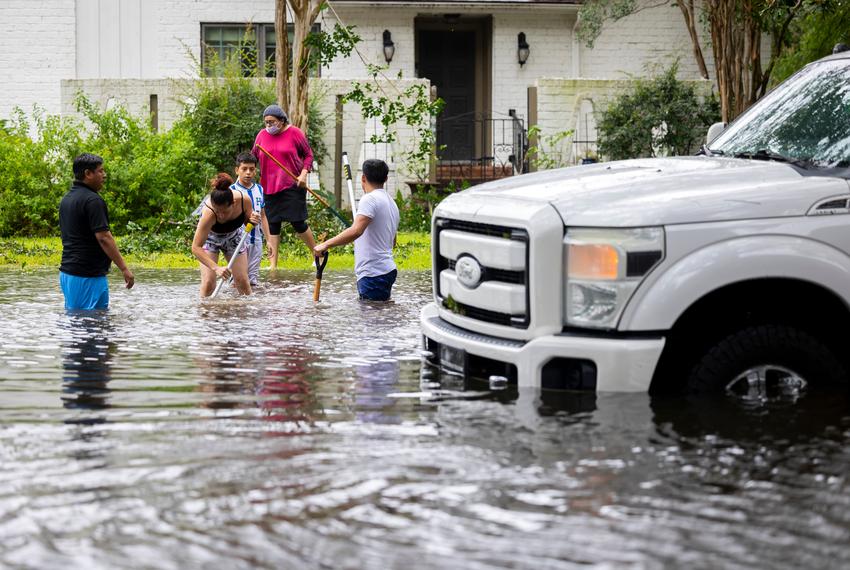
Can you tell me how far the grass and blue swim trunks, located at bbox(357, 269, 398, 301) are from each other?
3787 millimetres

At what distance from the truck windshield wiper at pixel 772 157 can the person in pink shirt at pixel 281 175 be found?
358 inches

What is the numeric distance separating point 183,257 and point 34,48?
38.3 ft

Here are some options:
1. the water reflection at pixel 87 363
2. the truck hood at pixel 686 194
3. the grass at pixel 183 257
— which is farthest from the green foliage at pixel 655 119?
the truck hood at pixel 686 194

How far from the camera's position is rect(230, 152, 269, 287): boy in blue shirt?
1451 centimetres

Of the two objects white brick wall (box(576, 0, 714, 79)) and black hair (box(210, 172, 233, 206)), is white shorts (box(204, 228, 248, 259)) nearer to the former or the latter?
black hair (box(210, 172, 233, 206))

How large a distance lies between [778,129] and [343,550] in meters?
4.59

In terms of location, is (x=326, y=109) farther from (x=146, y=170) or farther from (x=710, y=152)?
(x=710, y=152)

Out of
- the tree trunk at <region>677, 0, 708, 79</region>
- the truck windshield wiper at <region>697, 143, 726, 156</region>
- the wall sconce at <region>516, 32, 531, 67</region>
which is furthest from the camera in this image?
the wall sconce at <region>516, 32, 531, 67</region>

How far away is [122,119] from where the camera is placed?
22.2 metres

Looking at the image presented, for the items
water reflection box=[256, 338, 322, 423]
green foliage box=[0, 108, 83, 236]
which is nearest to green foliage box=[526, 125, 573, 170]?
green foliage box=[0, 108, 83, 236]

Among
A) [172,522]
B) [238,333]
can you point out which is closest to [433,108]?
[238,333]

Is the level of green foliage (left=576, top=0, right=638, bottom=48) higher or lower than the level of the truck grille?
higher

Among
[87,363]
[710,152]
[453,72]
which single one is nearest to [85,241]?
[87,363]

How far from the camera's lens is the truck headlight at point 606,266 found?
7129 mm
